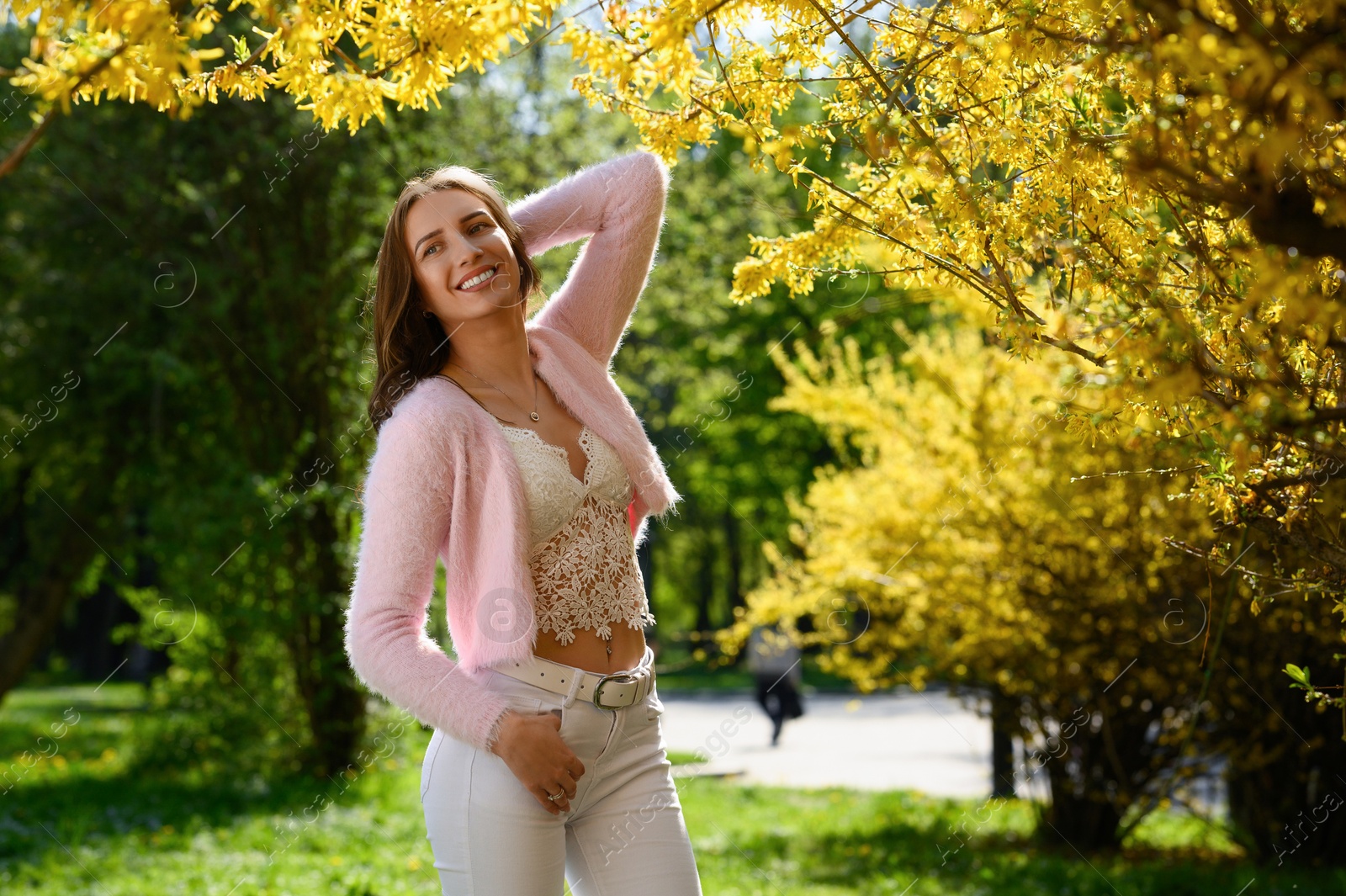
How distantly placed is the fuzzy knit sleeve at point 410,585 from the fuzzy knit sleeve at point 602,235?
560mm

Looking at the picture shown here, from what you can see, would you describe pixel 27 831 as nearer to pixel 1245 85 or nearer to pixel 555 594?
pixel 555 594

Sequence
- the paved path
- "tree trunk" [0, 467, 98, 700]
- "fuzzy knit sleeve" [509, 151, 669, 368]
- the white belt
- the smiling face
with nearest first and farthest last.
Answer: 1. the white belt
2. the smiling face
3. "fuzzy knit sleeve" [509, 151, 669, 368]
4. the paved path
5. "tree trunk" [0, 467, 98, 700]

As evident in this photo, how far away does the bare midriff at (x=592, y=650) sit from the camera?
2.05 m

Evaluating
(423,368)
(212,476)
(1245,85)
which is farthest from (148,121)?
(1245,85)

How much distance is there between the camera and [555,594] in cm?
207

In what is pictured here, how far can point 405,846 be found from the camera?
258 inches

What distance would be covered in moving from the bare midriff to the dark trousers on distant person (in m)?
11.8

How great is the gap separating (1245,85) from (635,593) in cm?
137

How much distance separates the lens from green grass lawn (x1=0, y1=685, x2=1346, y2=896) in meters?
5.57

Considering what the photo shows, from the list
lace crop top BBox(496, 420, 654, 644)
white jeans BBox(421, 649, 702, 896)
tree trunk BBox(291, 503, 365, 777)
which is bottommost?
tree trunk BBox(291, 503, 365, 777)

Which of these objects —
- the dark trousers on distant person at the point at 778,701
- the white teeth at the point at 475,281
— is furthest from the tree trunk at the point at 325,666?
the white teeth at the point at 475,281

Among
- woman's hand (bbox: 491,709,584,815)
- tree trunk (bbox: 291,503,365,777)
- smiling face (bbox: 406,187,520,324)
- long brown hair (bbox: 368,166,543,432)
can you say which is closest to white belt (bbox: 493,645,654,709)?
woman's hand (bbox: 491,709,584,815)

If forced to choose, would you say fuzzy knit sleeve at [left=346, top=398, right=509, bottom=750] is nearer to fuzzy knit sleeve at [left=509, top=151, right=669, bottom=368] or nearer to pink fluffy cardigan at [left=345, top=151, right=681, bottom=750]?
pink fluffy cardigan at [left=345, top=151, right=681, bottom=750]

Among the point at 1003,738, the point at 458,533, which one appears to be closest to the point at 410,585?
the point at 458,533
